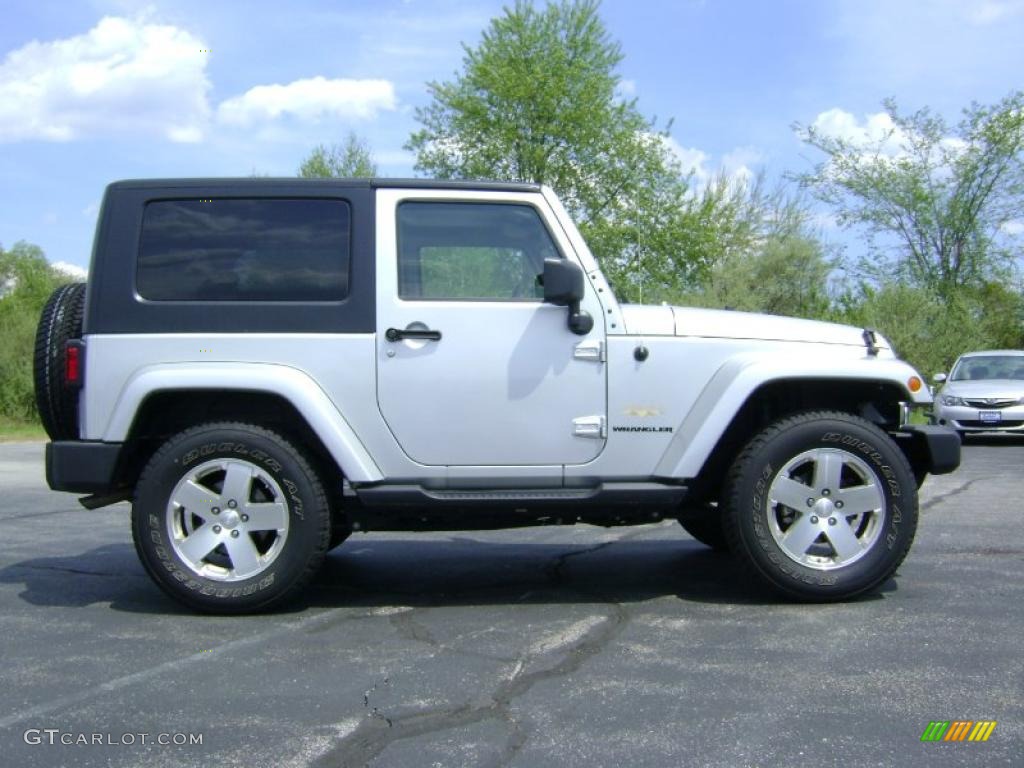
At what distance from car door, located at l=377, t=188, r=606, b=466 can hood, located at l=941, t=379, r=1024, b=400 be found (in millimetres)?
13672

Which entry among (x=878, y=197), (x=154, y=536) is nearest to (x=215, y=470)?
(x=154, y=536)

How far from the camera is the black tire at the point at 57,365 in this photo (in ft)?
17.0

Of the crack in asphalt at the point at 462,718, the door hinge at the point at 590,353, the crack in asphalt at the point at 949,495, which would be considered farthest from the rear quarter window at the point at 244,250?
the crack in asphalt at the point at 949,495

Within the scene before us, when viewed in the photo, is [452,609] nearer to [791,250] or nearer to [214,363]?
[214,363]

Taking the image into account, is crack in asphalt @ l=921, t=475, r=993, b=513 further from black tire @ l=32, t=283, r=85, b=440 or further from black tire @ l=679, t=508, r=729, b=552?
black tire @ l=32, t=283, r=85, b=440

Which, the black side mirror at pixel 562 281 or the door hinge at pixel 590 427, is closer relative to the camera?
the black side mirror at pixel 562 281

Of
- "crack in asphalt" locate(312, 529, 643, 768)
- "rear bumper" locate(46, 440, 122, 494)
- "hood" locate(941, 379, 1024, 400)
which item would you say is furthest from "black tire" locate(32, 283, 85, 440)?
"hood" locate(941, 379, 1024, 400)

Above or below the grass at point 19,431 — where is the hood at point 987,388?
above

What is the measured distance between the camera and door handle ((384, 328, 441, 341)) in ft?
16.5

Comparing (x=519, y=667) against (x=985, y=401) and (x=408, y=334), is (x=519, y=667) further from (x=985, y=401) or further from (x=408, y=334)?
(x=985, y=401)

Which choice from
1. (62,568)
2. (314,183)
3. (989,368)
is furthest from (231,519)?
(989,368)

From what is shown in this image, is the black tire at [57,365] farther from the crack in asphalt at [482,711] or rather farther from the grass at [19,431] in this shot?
the grass at [19,431]

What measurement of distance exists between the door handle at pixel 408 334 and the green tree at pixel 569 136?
27330mm

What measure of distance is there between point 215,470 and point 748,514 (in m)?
2.46
